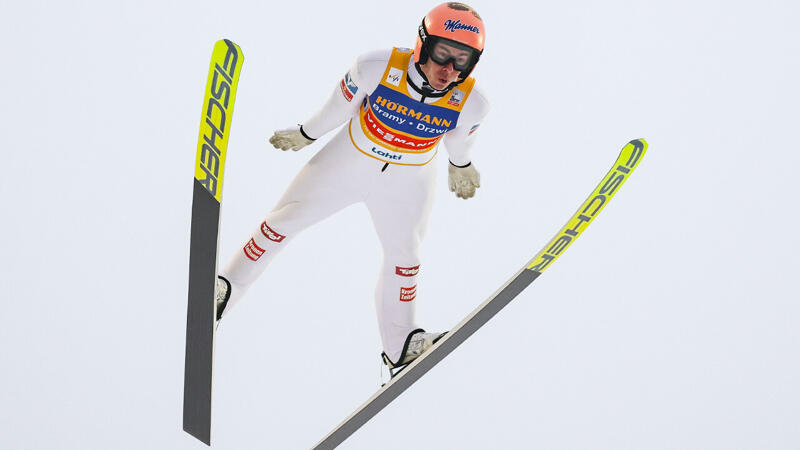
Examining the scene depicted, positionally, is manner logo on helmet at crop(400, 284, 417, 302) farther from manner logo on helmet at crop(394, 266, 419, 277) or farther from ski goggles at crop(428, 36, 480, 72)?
ski goggles at crop(428, 36, 480, 72)

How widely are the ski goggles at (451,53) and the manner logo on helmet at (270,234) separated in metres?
0.83

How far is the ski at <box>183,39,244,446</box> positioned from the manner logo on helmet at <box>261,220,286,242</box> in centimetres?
36

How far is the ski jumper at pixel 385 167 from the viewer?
10.00 feet

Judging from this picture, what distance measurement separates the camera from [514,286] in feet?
10.6

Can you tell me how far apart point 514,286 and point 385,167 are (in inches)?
23.1

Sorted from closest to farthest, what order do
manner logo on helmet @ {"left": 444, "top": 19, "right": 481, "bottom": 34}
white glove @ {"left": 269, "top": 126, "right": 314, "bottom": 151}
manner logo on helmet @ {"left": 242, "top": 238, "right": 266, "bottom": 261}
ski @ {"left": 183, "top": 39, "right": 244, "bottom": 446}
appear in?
ski @ {"left": 183, "top": 39, "right": 244, "bottom": 446}
manner logo on helmet @ {"left": 444, "top": 19, "right": 481, "bottom": 34}
white glove @ {"left": 269, "top": 126, "right": 314, "bottom": 151}
manner logo on helmet @ {"left": 242, "top": 238, "right": 266, "bottom": 261}

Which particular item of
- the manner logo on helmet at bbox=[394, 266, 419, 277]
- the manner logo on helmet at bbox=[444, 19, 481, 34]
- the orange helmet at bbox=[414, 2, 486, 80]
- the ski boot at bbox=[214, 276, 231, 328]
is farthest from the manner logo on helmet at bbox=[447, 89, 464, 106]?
the ski boot at bbox=[214, 276, 231, 328]

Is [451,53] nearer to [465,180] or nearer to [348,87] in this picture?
[348,87]

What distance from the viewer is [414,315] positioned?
11.4ft

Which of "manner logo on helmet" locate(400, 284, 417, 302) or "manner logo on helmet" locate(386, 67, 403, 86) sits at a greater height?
"manner logo on helmet" locate(386, 67, 403, 86)

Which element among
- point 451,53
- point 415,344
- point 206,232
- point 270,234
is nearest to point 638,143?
point 451,53

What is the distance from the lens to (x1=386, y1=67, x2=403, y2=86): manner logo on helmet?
302cm

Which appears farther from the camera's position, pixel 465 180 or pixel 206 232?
pixel 465 180

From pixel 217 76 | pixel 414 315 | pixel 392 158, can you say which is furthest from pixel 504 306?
pixel 217 76
